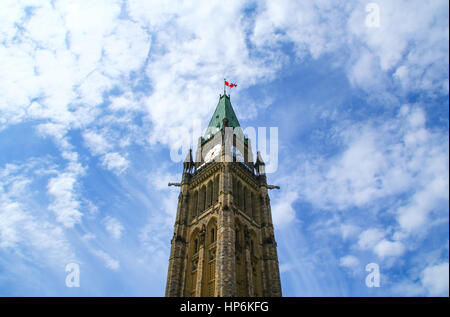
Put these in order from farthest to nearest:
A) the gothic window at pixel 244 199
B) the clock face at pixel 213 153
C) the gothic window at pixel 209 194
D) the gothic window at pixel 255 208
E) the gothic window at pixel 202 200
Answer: the clock face at pixel 213 153 → the gothic window at pixel 255 208 → the gothic window at pixel 244 199 → the gothic window at pixel 202 200 → the gothic window at pixel 209 194

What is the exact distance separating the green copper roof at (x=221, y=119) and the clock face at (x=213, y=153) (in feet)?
13.9

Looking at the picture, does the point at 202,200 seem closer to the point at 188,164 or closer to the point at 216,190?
the point at 216,190


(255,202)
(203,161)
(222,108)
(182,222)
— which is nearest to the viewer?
(182,222)

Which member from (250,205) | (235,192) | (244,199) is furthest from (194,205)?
(250,205)

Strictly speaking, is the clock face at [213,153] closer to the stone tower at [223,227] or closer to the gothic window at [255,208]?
the stone tower at [223,227]

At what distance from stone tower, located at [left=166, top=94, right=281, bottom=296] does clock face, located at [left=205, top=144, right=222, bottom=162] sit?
117mm

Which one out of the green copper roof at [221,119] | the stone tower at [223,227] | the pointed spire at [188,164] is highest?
the green copper roof at [221,119]

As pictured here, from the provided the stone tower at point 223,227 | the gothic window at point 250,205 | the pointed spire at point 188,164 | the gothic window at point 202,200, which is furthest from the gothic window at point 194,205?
the gothic window at point 250,205

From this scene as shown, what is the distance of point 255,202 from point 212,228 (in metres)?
9.75

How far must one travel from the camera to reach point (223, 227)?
38750mm

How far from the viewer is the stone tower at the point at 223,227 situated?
1457 inches
